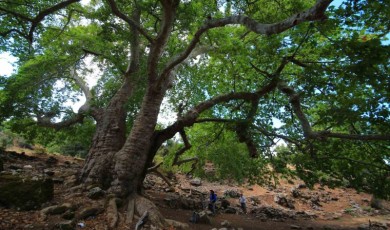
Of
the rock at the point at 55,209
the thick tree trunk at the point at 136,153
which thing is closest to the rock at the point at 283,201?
the thick tree trunk at the point at 136,153

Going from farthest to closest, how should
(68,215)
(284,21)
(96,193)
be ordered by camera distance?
(96,193), (68,215), (284,21)

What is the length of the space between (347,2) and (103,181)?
754 centimetres

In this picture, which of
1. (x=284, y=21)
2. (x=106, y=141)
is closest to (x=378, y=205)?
(x=106, y=141)

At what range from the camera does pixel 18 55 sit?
10117mm

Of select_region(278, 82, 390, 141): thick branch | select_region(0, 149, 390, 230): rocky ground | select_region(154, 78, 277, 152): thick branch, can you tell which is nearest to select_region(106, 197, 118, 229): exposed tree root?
select_region(0, 149, 390, 230): rocky ground

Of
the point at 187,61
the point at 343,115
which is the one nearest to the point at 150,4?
the point at 187,61

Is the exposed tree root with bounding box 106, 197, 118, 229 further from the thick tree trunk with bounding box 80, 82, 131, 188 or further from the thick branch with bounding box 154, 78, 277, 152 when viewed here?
the thick branch with bounding box 154, 78, 277, 152

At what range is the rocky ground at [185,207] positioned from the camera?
5.64m

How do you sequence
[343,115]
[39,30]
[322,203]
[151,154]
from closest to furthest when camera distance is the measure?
[343,115], [151,154], [39,30], [322,203]

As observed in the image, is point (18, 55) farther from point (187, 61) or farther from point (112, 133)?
point (187, 61)

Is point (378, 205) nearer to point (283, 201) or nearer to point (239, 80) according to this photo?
point (283, 201)

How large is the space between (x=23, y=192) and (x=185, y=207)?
771 centimetres

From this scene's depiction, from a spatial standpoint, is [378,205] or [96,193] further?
[378,205]

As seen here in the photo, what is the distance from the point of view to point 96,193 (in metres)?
6.86
